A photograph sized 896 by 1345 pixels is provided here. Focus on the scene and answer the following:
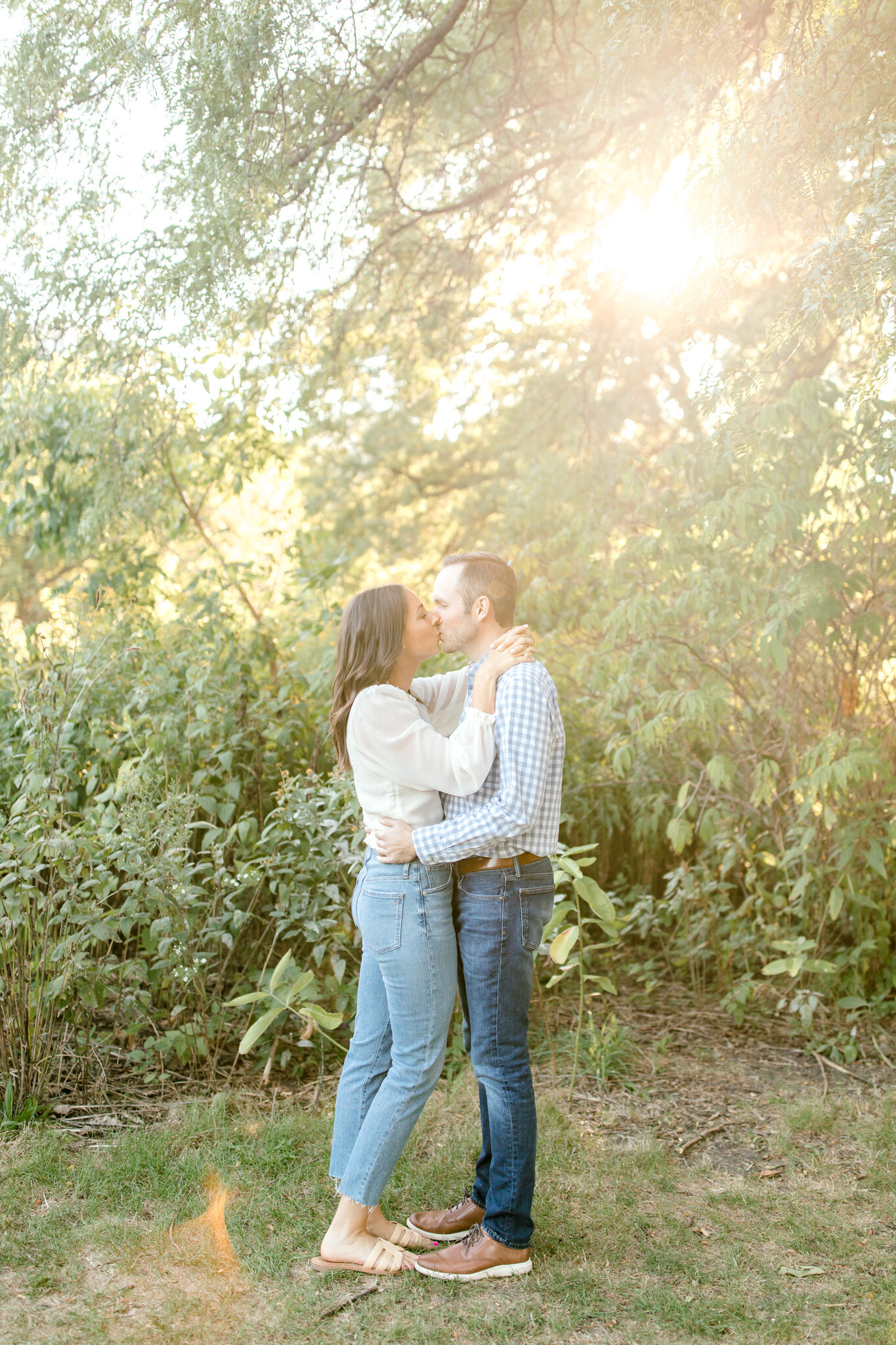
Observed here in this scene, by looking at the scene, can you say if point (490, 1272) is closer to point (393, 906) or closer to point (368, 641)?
point (393, 906)

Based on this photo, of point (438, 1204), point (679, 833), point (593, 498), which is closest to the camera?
point (438, 1204)

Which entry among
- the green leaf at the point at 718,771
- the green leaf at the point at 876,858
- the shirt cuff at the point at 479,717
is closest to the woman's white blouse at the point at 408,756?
the shirt cuff at the point at 479,717

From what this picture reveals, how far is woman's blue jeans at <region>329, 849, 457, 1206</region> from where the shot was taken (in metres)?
2.53

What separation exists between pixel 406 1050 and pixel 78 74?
4472 mm

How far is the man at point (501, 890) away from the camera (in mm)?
2453

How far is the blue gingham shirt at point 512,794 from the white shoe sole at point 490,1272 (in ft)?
3.47

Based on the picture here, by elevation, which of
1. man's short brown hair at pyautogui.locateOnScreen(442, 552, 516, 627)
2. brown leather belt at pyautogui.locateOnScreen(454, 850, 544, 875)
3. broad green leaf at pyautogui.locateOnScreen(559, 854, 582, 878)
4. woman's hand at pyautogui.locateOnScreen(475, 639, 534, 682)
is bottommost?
broad green leaf at pyautogui.locateOnScreen(559, 854, 582, 878)

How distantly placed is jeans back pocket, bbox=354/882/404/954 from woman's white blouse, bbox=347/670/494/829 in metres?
0.18

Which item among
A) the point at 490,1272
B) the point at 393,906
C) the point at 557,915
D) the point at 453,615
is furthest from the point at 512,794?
the point at 557,915

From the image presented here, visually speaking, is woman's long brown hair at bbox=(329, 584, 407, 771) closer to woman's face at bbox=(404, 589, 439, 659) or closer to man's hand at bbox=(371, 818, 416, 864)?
woman's face at bbox=(404, 589, 439, 659)

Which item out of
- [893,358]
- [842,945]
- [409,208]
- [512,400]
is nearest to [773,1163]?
[842,945]

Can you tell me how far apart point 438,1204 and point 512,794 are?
1.42 m

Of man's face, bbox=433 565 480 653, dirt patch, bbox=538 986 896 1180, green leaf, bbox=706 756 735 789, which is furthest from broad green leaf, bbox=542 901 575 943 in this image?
man's face, bbox=433 565 480 653

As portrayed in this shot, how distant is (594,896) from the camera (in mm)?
3559
